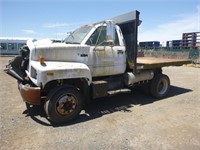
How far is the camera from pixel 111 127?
4.71 meters

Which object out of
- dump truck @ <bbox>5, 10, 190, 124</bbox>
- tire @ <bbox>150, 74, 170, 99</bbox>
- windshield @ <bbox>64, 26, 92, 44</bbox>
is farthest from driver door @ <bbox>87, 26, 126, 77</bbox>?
tire @ <bbox>150, 74, 170, 99</bbox>

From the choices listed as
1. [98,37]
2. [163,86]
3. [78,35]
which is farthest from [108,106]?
[163,86]

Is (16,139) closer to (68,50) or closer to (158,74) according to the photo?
(68,50)

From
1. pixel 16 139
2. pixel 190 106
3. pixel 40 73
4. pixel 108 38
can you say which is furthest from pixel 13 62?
pixel 190 106

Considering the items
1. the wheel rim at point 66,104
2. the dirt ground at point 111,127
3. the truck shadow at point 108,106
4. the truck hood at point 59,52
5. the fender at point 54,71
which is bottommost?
the dirt ground at point 111,127

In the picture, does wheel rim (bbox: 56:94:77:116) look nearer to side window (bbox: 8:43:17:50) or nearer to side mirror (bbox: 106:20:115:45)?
side mirror (bbox: 106:20:115:45)

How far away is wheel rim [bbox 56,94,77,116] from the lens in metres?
4.86

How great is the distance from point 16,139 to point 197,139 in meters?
3.81

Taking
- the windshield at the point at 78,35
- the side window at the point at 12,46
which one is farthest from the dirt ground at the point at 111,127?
the side window at the point at 12,46

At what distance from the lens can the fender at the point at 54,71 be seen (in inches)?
180

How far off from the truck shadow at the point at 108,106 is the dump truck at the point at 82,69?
0.28 metres

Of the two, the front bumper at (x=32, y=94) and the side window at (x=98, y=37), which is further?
the side window at (x=98, y=37)

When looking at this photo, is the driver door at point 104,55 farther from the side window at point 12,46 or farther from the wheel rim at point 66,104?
the side window at point 12,46

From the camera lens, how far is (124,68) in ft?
21.6
